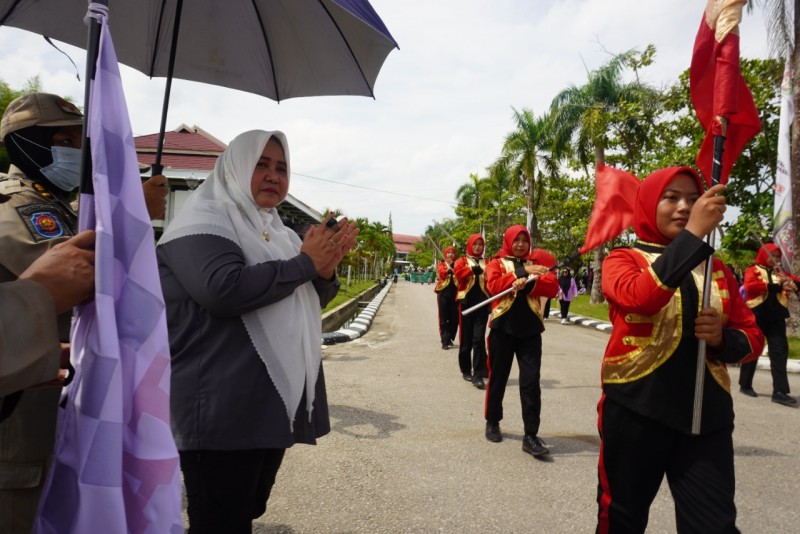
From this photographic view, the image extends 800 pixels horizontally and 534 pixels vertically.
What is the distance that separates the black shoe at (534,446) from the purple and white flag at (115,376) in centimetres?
332

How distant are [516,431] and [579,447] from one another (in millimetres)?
581

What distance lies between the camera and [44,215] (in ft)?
→ 4.74

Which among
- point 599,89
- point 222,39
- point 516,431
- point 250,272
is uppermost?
point 599,89

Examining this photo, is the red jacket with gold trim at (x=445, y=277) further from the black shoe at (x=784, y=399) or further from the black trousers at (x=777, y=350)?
the black shoe at (x=784, y=399)

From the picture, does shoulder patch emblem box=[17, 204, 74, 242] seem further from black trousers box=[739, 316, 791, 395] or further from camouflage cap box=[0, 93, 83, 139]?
black trousers box=[739, 316, 791, 395]

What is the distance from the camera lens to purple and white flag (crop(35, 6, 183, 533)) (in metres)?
1.10

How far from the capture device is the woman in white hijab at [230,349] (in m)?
1.70

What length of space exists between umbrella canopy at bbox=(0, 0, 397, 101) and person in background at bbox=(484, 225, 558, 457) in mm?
2231

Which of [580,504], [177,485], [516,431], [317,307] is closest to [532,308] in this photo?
[516,431]

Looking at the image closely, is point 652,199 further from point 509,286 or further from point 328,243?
point 509,286

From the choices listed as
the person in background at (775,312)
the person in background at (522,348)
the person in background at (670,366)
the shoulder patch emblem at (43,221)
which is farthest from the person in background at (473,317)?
the shoulder patch emblem at (43,221)

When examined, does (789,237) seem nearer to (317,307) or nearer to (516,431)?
(516,431)

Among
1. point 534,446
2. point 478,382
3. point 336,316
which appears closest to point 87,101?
point 534,446

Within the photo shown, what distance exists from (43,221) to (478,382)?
5.60m
